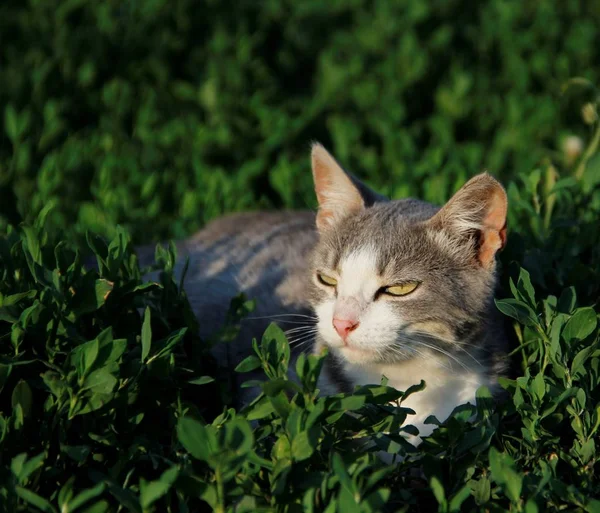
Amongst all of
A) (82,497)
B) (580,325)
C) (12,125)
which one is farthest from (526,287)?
(12,125)

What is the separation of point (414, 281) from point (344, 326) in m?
0.32

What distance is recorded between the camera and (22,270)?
283 centimetres

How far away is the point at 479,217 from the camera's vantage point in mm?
2941

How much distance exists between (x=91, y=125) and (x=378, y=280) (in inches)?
145

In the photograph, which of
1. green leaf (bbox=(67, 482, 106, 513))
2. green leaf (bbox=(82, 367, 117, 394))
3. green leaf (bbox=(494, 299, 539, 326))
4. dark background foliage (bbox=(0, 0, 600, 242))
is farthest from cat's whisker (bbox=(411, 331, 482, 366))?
dark background foliage (bbox=(0, 0, 600, 242))

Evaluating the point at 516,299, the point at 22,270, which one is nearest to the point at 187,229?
the point at 22,270

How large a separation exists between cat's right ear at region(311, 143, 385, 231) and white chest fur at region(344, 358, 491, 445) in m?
0.67

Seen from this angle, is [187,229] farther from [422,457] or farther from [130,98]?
[422,457]

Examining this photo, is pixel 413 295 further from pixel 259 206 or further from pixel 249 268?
pixel 259 206

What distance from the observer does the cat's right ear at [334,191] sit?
3.29 m

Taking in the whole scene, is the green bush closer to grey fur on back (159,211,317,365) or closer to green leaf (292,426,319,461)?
green leaf (292,426,319,461)

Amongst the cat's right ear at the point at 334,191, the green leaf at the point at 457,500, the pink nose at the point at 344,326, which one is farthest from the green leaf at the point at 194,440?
the cat's right ear at the point at 334,191

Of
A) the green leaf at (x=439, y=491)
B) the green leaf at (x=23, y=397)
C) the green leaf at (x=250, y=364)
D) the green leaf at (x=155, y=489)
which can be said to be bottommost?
the green leaf at (x=439, y=491)

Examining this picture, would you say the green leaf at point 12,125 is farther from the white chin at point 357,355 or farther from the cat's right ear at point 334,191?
the white chin at point 357,355
